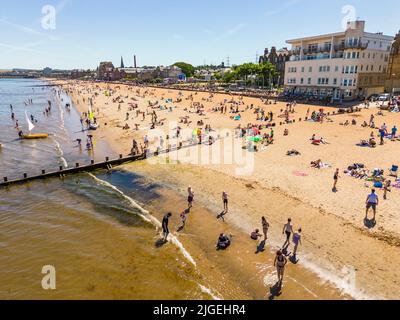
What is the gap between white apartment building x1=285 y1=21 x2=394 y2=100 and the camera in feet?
172

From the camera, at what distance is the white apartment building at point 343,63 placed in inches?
2069

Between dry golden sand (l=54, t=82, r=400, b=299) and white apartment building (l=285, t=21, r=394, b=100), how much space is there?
79.8 ft

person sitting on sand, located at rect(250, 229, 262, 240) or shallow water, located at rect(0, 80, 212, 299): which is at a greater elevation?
person sitting on sand, located at rect(250, 229, 262, 240)

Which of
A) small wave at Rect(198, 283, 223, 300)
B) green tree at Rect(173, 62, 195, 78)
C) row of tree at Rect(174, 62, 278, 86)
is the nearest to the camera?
small wave at Rect(198, 283, 223, 300)

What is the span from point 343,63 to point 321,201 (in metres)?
45.3

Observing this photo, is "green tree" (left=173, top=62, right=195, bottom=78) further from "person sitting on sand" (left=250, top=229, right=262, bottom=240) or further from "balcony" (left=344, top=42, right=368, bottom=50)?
"person sitting on sand" (left=250, top=229, right=262, bottom=240)

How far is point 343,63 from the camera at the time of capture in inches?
2110

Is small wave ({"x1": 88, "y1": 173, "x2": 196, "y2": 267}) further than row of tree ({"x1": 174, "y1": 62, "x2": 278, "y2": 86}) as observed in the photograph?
No

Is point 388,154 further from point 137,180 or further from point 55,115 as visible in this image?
point 55,115

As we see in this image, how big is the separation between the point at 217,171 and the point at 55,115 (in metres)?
48.9

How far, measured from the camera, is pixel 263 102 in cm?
6097

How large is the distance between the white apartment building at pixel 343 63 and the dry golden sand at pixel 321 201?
24333 millimetres

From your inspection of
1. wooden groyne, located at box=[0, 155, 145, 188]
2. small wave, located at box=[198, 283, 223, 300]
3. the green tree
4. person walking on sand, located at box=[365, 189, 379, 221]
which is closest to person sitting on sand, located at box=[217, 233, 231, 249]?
small wave, located at box=[198, 283, 223, 300]
